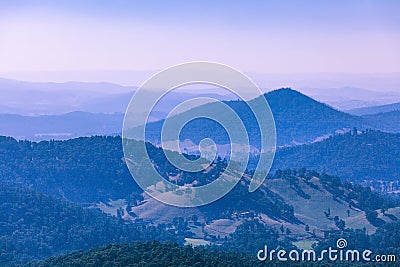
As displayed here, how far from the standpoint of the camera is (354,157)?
79.6 metres

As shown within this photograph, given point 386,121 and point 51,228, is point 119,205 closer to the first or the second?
point 51,228

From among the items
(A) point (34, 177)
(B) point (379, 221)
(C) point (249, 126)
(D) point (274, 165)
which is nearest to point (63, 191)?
(A) point (34, 177)

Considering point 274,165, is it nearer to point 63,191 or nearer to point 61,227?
point 63,191

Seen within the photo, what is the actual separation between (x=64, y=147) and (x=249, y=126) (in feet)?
145

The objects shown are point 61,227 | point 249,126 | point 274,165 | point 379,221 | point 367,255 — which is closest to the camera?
point 367,255

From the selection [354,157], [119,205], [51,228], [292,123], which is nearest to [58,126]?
[292,123]

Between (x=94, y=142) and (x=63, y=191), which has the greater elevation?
(x=94, y=142)

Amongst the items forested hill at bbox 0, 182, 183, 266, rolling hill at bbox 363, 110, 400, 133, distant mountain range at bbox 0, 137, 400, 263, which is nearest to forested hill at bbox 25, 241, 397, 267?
distant mountain range at bbox 0, 137, 400, 263

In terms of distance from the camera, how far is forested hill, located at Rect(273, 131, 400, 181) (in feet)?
256

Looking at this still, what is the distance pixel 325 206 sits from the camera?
5191 cm

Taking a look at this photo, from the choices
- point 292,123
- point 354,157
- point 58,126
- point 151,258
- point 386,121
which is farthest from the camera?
point 58,126

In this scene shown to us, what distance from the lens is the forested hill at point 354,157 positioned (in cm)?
7794

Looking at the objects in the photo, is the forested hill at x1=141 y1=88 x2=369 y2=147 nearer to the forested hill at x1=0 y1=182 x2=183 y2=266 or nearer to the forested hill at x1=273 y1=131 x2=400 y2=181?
the forested hill at x1=273 y1=131 x2=400 y2=181
